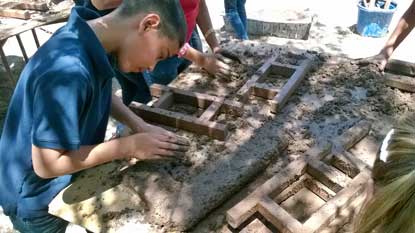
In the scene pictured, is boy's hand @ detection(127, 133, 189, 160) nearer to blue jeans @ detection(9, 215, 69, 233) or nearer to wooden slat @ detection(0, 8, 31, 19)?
blue jeans @ detection(9, 215, 69, 233)

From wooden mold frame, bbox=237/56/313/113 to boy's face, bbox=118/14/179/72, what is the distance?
1.98ft

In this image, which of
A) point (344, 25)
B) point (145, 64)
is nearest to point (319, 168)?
point (145, 64)

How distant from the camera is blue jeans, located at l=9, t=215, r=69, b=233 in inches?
68.1

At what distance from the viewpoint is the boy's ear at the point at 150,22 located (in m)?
1.50

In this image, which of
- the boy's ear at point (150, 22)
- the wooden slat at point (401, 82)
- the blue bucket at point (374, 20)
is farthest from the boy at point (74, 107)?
the blue bucket at point (374, 20)

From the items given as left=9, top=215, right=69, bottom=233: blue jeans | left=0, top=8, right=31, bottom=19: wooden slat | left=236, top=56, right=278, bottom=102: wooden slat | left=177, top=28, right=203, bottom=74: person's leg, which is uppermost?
left=236, top=56, right=278, bottom=102: wooden slat

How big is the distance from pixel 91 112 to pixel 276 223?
83 cm

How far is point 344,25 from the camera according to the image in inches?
237

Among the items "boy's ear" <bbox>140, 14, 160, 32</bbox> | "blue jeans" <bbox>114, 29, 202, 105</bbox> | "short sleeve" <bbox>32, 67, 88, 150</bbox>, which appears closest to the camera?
"short sleeve" <bbox>32, 67, 88, 150</bbox>

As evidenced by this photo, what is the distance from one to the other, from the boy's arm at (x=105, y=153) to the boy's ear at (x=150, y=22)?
43 cm

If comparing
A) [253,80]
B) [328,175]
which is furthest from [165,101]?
[328,175]

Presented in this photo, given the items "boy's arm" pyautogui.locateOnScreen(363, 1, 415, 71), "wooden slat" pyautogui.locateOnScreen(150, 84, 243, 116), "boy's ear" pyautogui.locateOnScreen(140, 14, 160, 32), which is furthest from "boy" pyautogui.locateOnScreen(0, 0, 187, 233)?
"boy's arm" pyautogui.locateOnScreen(363, 1, 415, 71)

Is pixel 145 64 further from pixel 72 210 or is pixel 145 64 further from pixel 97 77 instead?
pixel 72 210

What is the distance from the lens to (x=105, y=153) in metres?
1.54
